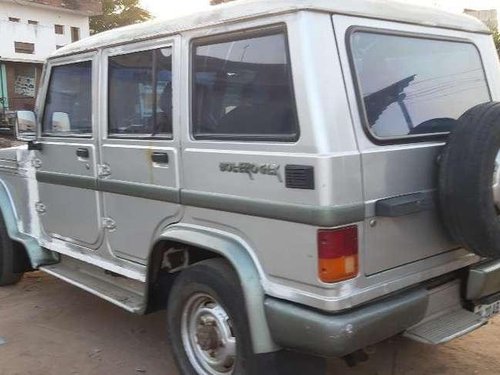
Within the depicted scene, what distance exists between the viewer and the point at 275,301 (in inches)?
111

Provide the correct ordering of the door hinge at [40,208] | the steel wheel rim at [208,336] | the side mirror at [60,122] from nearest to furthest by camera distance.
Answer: the steel wheel rim at [208,336] < the side mirror at [60,122] < the door hinge at [40,208]

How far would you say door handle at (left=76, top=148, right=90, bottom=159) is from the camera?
4035 millimetres

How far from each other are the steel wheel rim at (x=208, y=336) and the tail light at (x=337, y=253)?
674mm

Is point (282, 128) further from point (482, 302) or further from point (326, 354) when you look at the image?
point (482, 302)

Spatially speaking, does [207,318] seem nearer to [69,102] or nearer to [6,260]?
[69,102]

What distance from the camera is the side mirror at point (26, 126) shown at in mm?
4535

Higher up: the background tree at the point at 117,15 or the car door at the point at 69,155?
the background tree at the point at 117,15

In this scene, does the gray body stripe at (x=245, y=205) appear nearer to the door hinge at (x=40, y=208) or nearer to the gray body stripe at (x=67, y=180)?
the gray body stripe at (x=67, y=180)

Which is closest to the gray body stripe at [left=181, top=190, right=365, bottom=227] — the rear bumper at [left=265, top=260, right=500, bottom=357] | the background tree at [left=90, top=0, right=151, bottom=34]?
the rear bumper at [left=265, top=260, right=500, bottom=357]

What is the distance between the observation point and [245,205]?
291 centimetres

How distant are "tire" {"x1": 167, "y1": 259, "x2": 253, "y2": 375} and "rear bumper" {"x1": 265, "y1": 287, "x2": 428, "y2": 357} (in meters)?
0.21

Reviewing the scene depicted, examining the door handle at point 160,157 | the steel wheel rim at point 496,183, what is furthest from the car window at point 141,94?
the steel wheel rim at point 496,183

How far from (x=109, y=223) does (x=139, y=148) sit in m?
→ 0.64

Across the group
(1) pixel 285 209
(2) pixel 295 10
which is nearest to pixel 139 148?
(1) pixel 285 209
